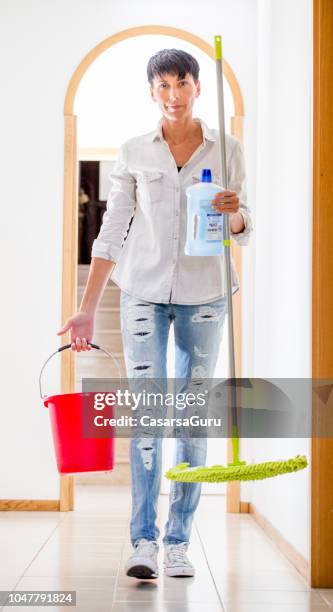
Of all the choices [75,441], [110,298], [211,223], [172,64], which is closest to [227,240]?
[211,223]

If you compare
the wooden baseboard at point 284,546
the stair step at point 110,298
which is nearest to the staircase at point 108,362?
the stair step at point 110,298

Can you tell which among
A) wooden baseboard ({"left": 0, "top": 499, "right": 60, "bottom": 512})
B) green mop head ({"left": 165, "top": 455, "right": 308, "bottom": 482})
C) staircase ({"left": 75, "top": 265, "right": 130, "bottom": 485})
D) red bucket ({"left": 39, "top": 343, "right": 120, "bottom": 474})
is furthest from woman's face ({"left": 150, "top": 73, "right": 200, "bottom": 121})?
staircase ({"left": 75, "top": 265, "right": 130, "bottom": 485})

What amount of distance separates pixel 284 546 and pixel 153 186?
3.93 feet

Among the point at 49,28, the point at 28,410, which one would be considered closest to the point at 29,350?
the point at 28,410

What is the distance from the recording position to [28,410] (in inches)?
147

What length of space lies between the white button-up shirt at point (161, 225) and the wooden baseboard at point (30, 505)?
5.04 feet

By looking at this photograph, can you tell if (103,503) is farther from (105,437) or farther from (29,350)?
(105,437)

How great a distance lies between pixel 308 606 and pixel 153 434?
1.88 feet

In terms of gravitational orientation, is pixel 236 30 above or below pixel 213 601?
above

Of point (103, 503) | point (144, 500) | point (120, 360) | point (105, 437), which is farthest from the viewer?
point (120, 360)

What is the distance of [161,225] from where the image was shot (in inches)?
95.0

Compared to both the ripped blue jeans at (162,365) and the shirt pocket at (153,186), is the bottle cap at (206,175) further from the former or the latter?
the ripped blue jeans at (162,365)

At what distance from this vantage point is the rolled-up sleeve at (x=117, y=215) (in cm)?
242

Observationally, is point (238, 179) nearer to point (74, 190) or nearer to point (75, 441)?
point (75, 441)
